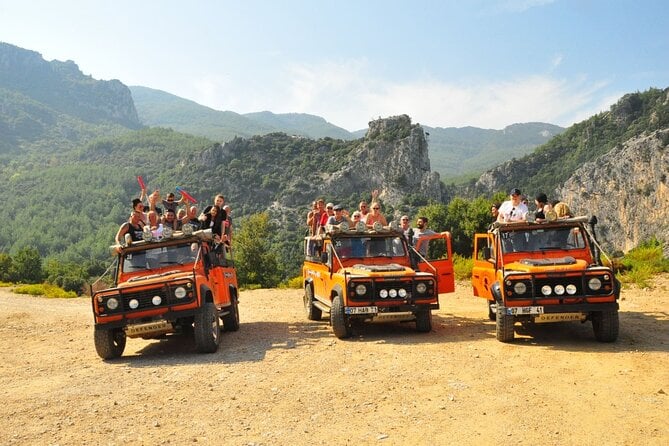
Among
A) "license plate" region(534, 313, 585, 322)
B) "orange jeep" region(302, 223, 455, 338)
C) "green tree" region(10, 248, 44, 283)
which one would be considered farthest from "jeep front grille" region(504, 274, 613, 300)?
"green tree" region(10, 248, 44, 283)

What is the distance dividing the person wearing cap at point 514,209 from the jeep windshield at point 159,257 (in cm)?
565

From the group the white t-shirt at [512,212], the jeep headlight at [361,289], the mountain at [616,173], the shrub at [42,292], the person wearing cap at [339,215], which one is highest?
the mountain at [616,173]

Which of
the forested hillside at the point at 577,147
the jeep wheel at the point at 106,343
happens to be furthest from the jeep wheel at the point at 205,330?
the forested hillside at the point at 577,147

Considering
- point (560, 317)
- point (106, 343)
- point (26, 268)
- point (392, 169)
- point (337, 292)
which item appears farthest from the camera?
point (392, 169)

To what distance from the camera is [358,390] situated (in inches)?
258

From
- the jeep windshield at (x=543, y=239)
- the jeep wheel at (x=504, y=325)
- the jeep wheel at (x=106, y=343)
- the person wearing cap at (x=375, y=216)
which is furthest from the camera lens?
the person wearing cap at (x=375, y=216)

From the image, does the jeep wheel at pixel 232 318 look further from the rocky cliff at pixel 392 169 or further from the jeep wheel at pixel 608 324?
the rocky cliff at pixel 392 169

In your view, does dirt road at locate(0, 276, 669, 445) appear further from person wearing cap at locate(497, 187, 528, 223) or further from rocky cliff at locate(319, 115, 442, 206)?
rocky cliff at locate(319, 115, 442, 206)

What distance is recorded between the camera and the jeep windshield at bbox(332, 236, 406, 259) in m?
11.1

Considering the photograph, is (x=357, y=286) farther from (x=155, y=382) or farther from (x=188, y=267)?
(x=155, y=382)

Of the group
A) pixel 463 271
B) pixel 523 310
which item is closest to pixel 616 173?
pixel 463 271

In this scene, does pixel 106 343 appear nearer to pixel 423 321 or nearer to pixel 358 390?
pixel 358 390

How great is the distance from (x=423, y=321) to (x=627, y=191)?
6616 cm

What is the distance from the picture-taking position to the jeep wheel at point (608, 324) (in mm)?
8484
